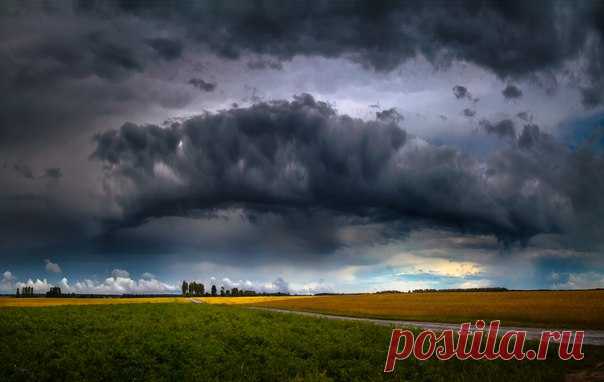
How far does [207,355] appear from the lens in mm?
22000

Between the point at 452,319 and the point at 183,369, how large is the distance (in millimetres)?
35586

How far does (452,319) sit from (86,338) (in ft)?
122

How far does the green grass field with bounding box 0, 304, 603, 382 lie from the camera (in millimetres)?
19562

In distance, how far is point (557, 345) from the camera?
25234mm

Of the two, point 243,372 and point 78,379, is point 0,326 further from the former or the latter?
point 243,372

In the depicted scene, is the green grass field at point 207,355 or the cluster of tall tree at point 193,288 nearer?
the green grass field at point 207,355

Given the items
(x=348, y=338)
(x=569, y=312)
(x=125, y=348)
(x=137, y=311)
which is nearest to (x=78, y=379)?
(x=125, y=348)

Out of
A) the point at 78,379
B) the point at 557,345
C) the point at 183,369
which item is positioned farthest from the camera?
the point at 557,345

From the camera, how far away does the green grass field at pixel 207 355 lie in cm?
1956

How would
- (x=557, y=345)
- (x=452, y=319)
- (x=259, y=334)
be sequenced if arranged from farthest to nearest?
(x=452, y=319) → (x=259, y=334) → (x=557, y=345)

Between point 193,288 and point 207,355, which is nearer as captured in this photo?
point 207,355

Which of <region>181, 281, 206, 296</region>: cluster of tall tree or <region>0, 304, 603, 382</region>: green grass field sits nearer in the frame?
<region>0, 304, 603, 382</region>: green grass field

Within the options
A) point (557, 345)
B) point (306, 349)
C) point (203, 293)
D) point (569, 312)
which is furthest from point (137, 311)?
point (203, 293)

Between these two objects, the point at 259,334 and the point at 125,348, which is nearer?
the point at 125,348
